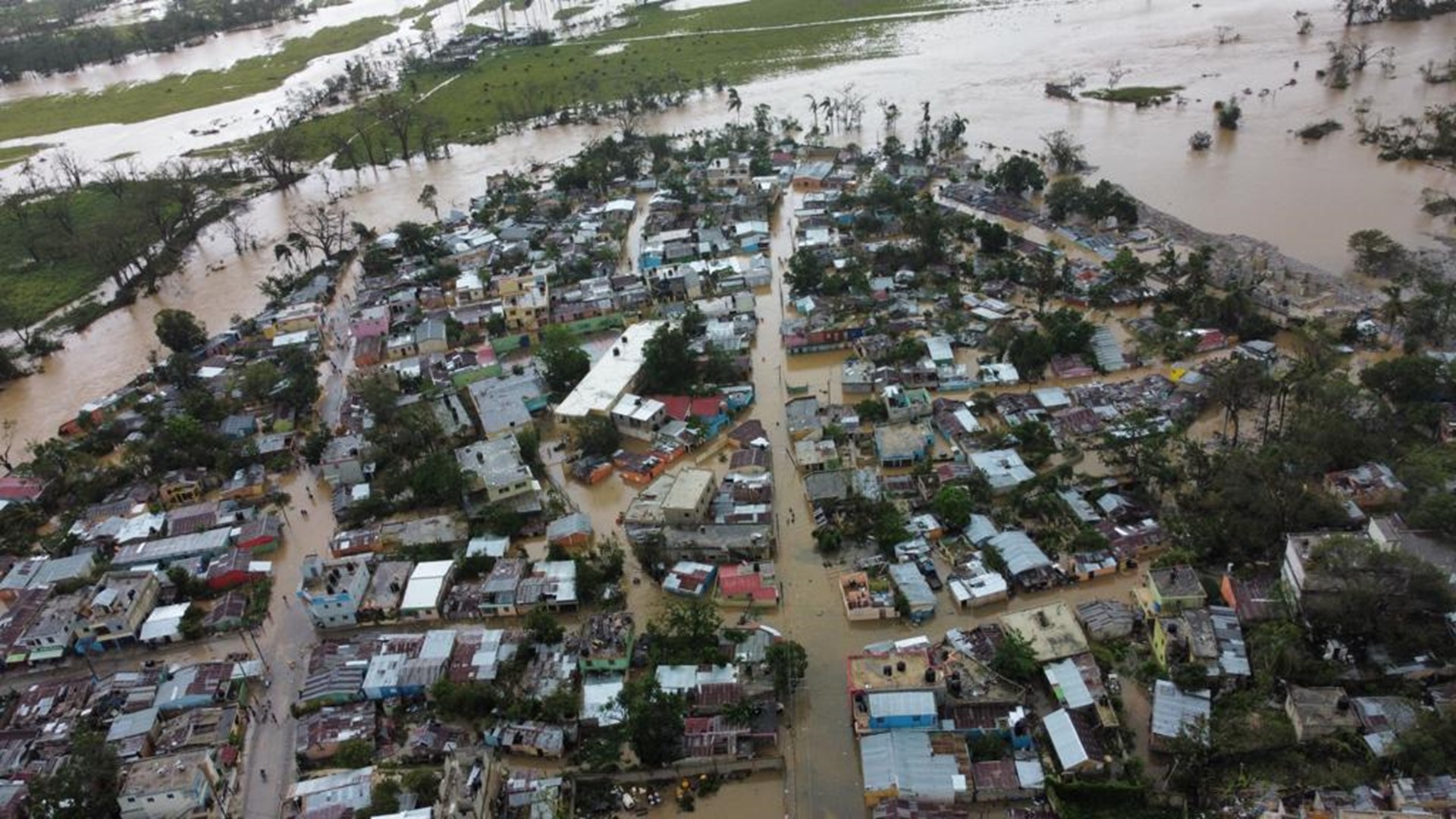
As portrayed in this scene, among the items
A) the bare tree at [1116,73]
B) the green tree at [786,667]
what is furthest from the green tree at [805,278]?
the bare tree at [1116,73]

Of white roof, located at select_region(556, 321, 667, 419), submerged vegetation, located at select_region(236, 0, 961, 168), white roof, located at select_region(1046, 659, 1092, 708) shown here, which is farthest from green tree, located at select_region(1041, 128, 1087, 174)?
white roof, located at select_region(1046, 659, 1092, 708)

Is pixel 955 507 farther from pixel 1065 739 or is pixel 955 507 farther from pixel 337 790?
pixel 337 790

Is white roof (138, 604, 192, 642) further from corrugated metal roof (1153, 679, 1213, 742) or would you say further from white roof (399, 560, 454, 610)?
corrugated metal roof (1153, 679, 1213, 742)

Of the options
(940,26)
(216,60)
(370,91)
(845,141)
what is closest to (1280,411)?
(845,141)

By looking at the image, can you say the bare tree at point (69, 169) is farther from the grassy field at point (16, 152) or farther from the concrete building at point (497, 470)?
the concrete building at point (497, 470)

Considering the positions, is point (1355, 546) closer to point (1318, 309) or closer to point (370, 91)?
point (1318, 309)

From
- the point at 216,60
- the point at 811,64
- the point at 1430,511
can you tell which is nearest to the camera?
the point at 1430,511

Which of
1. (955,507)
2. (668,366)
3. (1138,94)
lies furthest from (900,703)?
(1138,94)
